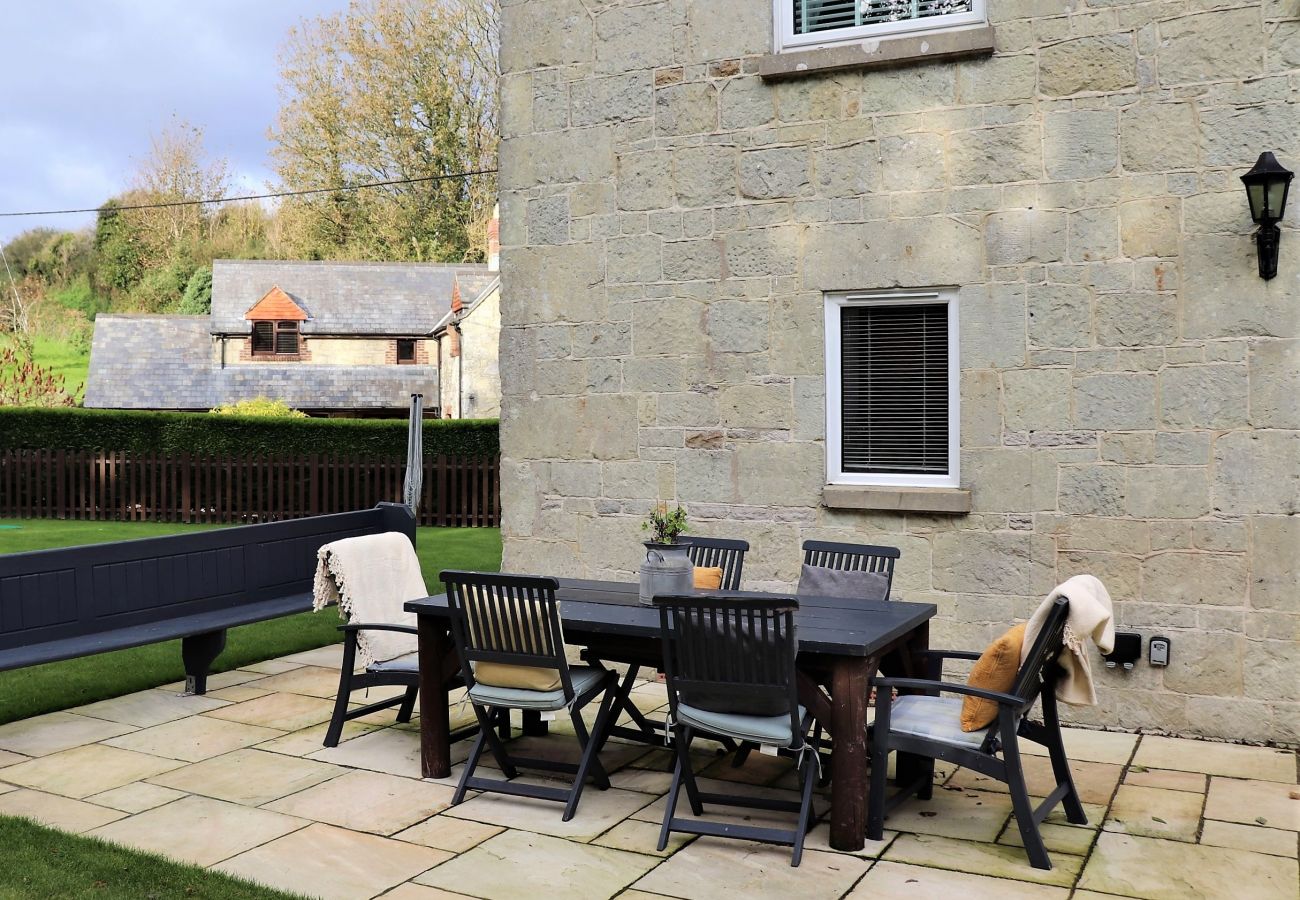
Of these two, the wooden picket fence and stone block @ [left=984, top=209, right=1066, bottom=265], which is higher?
stone block @ [left=984, top=209, right=1066, bottom=265]

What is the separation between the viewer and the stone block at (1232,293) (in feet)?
19.7

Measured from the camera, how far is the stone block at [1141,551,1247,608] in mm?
6137

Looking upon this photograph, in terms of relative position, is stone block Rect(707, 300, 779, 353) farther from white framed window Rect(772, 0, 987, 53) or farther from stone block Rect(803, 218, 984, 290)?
white framed window Rect(772, 0, 987, 53)

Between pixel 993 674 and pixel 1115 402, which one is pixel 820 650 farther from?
pixel 1115 402

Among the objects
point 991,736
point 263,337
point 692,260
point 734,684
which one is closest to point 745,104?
point 692,260

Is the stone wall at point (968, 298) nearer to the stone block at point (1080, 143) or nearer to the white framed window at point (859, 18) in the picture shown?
the stone block at point (1080, 143)

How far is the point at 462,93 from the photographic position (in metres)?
40.1

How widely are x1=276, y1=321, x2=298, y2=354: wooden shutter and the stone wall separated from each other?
82.6 feet

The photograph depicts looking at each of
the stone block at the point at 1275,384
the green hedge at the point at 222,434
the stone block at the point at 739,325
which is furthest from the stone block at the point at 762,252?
the green hedge at the point at 222,434

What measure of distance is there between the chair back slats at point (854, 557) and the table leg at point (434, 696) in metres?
2.11

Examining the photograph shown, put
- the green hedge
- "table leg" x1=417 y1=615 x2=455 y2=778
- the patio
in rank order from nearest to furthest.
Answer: the patio
"table leg" x1=417 y1=615 x2=455 y2=778
the green hedge

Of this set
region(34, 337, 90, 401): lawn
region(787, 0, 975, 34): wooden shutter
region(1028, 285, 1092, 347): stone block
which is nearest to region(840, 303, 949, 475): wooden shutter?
region(1028, 285, 1092, 347): stone block

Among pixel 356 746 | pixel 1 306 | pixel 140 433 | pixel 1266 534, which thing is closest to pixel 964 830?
pixel 1266 534

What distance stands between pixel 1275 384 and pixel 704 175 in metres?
3.57
